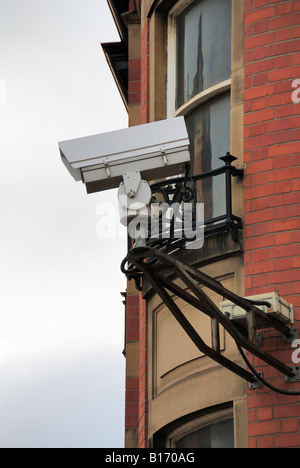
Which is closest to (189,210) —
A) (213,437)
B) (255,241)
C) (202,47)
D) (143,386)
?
(255,241)

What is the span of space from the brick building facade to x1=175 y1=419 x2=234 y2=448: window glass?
0.07 meters

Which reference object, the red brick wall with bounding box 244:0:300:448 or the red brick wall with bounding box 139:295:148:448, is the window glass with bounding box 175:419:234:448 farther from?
the red brick wall with bounding box 139:295:148:448

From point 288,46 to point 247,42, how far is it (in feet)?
1.52

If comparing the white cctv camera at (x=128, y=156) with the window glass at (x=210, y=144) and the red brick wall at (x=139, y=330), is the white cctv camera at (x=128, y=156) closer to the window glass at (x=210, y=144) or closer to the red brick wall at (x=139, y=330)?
the window glass at (x=210, y=144)

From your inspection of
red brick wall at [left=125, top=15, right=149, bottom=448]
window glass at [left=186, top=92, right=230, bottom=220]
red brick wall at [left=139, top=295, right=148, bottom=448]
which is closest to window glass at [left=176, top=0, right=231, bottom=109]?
window glass at [left=186, top=92, right=230, bottom=220]

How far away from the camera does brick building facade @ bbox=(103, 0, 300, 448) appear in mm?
10781

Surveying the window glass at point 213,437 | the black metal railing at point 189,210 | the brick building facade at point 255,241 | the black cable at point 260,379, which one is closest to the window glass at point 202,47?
the brick building facade at point 255,241

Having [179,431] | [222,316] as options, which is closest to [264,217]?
[222,316]

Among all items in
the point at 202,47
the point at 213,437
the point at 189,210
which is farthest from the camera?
the point at 202,47

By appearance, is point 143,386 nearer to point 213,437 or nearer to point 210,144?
point 213,437

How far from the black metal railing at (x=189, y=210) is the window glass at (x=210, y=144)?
5 cm

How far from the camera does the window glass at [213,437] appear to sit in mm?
11164

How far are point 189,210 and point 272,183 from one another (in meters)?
0.84

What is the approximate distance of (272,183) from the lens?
11.5m
